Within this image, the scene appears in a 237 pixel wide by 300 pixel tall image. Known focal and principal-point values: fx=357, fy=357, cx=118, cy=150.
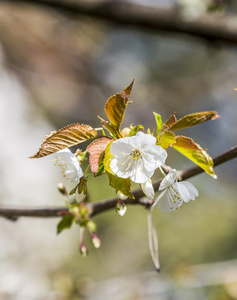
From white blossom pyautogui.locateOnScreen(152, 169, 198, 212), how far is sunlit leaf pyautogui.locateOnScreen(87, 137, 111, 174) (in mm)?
112

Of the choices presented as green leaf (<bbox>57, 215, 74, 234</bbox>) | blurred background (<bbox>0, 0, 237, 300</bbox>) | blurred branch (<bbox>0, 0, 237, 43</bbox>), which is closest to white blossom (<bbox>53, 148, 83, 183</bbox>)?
green leaf (<bbox>57, 215, 74, 234</bbox>)

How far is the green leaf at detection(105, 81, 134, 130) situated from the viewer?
1.88 feet

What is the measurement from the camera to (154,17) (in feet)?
5.26

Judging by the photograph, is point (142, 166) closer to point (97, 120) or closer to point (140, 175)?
point (140, 175)

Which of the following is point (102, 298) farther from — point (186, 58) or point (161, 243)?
point (186, 58)

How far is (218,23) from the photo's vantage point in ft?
5.17

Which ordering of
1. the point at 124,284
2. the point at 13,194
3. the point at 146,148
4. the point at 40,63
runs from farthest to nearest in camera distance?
the point at 40,63
the point at 13,194
the point at 124,284
the point at 146,148

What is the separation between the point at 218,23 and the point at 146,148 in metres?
1.20

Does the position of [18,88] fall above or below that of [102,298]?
below

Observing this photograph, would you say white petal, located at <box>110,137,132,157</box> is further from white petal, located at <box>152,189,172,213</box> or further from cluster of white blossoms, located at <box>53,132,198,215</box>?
white petal, located at <box>152,189,172,213</box>

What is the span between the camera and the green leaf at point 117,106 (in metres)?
0.57

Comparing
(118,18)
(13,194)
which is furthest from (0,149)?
(118,18)

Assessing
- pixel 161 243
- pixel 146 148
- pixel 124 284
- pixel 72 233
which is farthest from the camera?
pixel 72 233

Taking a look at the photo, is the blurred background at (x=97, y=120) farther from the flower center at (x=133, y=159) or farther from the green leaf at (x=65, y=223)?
the flower center at (x=133, y=159)
